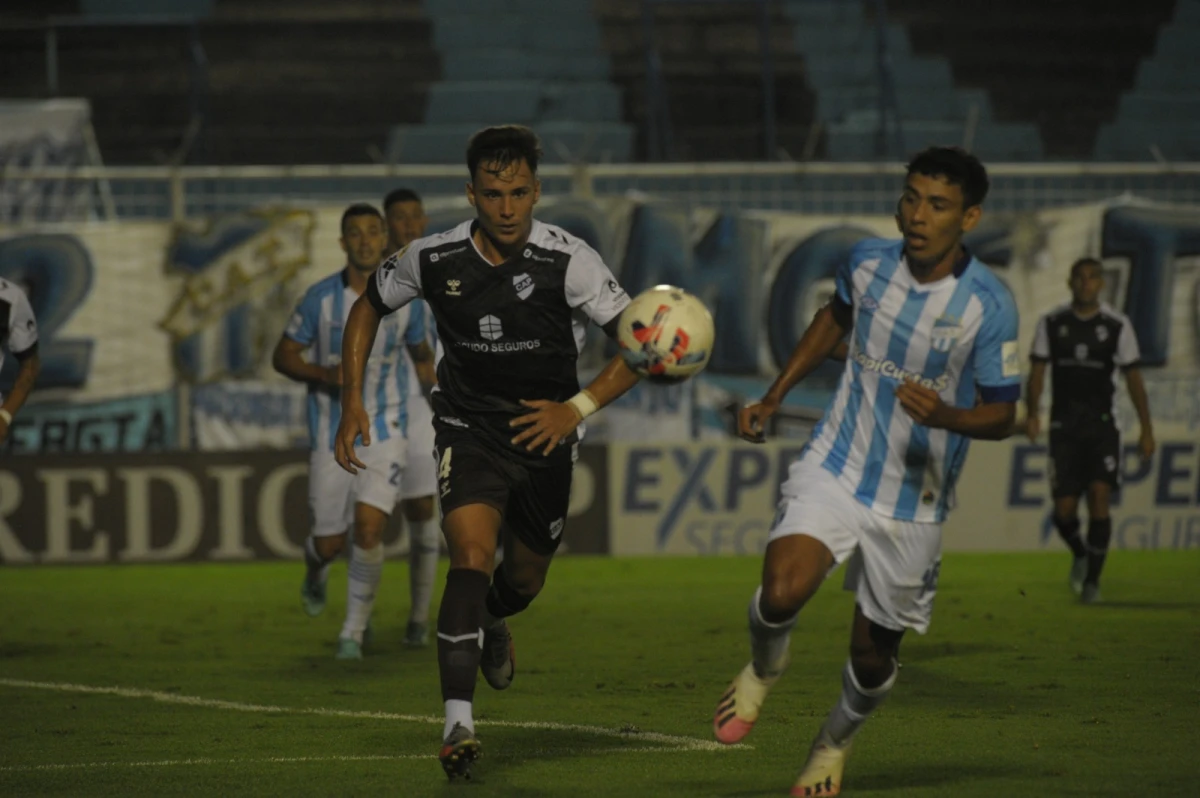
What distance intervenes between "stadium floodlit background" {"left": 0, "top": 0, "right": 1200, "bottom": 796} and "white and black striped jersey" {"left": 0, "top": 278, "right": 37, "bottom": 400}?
1.73m

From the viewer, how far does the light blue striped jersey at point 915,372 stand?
5.77m

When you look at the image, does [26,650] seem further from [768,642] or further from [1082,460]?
[1082,460]

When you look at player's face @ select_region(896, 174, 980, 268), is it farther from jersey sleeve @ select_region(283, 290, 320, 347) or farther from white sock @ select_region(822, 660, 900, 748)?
jersey sleeve @ select_region(283, 290, 320, 347)

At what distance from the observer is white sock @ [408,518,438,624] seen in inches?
404

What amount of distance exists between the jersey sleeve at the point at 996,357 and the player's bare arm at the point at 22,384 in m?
5.45

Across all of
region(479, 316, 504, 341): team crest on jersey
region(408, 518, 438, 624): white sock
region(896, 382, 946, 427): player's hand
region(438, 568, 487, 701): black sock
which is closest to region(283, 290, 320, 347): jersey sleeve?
region(408, 518, 438, 624): white sock

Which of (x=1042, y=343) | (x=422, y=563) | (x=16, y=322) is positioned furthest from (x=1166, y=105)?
(x=16, y=322)

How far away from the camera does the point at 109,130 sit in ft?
66.5

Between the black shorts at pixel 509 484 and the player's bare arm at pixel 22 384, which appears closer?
the black shorts at pixel 509 484

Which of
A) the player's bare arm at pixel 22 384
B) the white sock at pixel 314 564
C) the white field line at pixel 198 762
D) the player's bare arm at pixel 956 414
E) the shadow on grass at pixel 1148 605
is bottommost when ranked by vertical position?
the shadow on grass at pixel 1148 605

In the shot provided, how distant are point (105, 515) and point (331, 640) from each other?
5097mm

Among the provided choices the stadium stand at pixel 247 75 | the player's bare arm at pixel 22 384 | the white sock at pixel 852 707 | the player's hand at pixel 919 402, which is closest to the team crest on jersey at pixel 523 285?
the player's hand at pixel 919 402

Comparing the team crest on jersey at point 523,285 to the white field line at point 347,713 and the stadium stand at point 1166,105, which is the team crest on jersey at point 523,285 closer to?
the white field line at point 347,713

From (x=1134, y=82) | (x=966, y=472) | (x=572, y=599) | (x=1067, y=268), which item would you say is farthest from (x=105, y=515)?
(x=1134, y=82)
